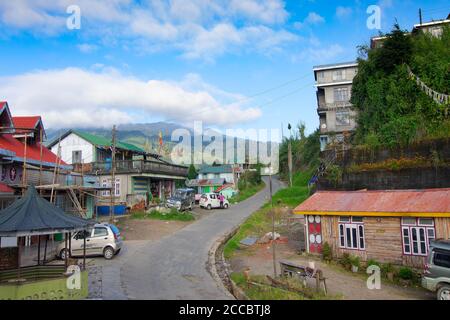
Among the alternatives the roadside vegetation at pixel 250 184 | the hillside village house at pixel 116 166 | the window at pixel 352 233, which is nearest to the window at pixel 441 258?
the window at pixel 352 233

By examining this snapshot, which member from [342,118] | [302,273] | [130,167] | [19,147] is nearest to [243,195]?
[342,118]

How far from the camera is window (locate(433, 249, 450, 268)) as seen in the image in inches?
435

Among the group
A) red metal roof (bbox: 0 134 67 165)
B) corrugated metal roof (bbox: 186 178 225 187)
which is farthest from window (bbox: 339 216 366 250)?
corrugated metal roof (bbox: 186 178 225 187)

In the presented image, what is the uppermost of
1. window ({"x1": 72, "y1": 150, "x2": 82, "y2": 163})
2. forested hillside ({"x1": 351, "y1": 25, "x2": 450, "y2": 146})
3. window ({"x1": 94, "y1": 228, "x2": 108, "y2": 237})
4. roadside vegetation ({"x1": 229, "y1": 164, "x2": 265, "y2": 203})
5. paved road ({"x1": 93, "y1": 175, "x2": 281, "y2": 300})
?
forested hillside ({"x1": 351, "y1": 25, "x2": 450, "y2": 146})

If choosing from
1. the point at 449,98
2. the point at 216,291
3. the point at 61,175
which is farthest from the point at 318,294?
the point at 61,175

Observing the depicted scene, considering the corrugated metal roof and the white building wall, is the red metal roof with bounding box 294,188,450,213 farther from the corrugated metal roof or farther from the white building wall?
the corrugated metal roof

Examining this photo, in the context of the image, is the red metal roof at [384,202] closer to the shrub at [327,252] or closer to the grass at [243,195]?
the shrub at [327,252]

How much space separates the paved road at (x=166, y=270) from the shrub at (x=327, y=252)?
5968mm

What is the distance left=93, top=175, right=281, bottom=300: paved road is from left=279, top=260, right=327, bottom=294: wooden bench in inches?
110

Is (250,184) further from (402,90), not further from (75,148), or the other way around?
(402,90)

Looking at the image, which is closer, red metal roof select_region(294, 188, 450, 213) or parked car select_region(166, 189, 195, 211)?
red metal roof select_region(294, 188, 450, 213)

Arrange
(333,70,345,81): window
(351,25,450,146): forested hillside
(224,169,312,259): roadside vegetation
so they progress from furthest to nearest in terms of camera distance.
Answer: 1. (333,70,345,81): window
2. (224,169,312,259): roadside vegetation
3. (351,25,450,146): forested hillside

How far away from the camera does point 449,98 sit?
68.5 ft

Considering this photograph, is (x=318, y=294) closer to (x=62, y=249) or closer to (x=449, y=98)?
(x=62, y=249)
